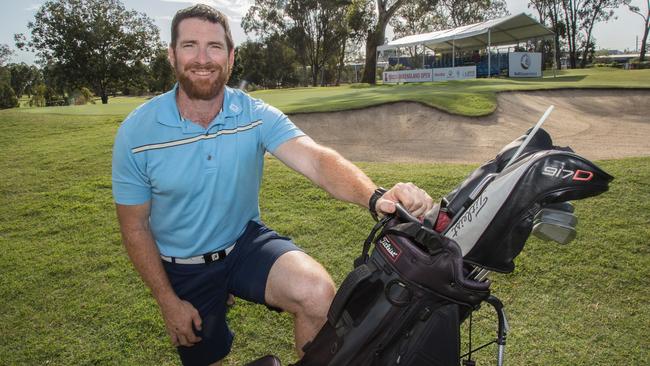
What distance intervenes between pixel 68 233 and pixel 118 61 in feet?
189

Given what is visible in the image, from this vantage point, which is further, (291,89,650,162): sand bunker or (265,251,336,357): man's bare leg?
(291,89,650,162): sand bunker

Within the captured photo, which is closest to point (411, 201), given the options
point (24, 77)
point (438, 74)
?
point (438, 74)

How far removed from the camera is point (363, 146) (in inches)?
385

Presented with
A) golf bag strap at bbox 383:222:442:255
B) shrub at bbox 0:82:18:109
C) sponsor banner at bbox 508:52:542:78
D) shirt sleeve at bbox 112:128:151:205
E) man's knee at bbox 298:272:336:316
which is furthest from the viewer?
shrub at bbox 0:82:18:109

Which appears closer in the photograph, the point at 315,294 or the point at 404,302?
the point at 404,302

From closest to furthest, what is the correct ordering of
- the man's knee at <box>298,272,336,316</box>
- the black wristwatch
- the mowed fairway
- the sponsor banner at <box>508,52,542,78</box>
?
1. the black wristwatch
2. the man's knee at <box>298,272,336,316</box>
3. the mowed fairway
4. the sponsor banner at <box>508,52,542,78</box>

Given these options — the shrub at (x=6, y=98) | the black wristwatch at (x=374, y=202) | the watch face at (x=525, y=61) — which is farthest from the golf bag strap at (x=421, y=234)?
the shrub at (x=6, y=98)

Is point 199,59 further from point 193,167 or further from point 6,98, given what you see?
point 6,98

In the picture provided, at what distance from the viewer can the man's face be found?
2.63 meters

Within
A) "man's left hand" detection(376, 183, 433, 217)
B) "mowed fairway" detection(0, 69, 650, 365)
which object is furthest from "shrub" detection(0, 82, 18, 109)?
"man's left hand" detection(376, 183, 433, 217)

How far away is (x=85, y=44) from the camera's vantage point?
5391 cm

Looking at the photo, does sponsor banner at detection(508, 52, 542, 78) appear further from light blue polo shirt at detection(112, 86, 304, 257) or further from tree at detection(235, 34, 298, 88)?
tree at detection(235, 34, 298, 88)

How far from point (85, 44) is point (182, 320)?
60895 millimetres

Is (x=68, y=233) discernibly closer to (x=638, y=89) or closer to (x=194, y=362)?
(x=194, y=362)
